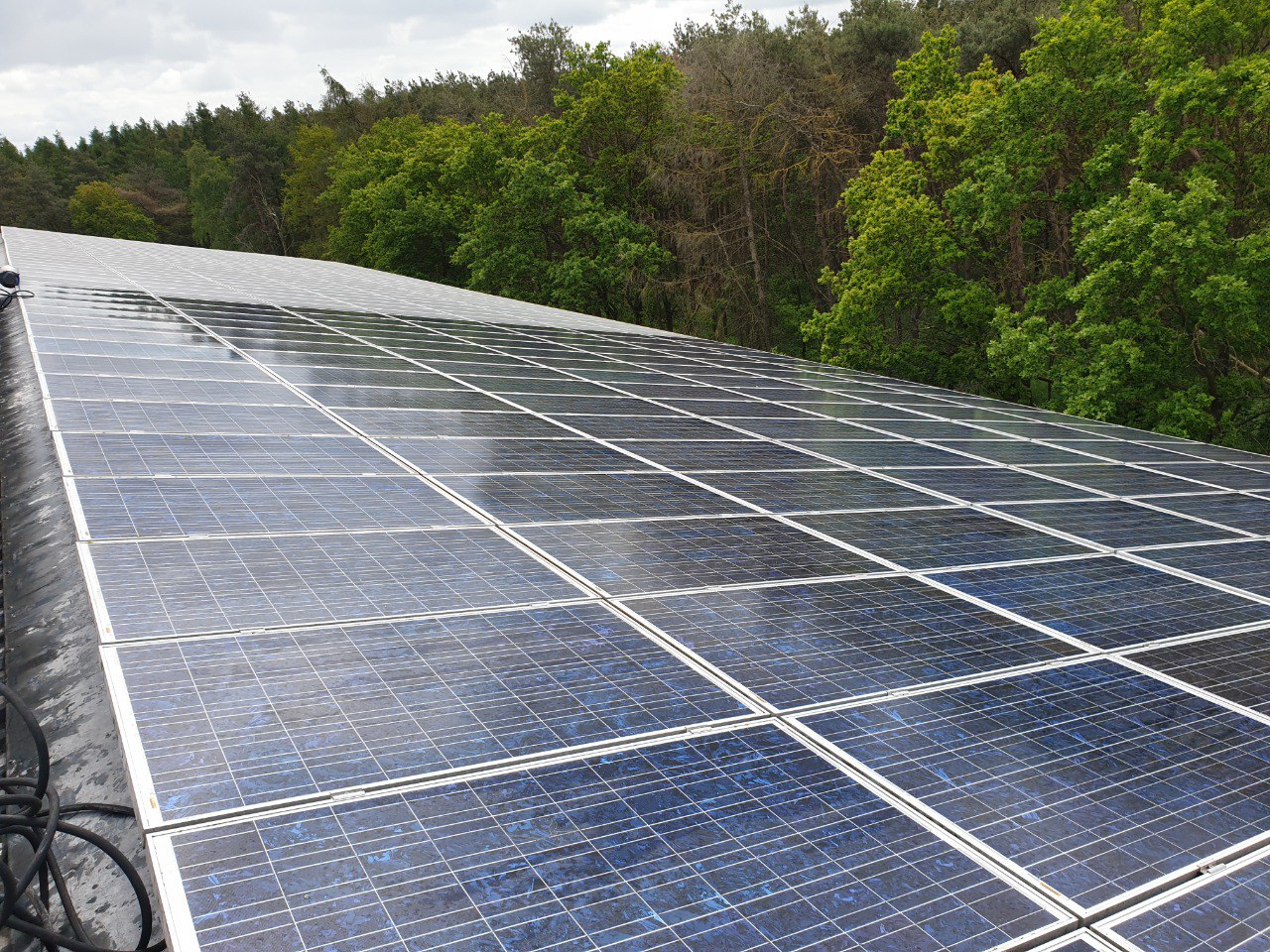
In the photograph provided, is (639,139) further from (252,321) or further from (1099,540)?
(1099,540)

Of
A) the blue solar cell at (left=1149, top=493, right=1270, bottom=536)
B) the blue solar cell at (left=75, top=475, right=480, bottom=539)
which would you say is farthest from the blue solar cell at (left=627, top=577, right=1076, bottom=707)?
the blue solar cell at (left=1149, top=493, right=1270, bottom=536)

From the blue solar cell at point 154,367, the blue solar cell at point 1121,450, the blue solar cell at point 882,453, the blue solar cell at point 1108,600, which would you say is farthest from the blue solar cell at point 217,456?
the blue solar cell at point 1121,450

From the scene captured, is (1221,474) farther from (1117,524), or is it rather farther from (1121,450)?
(1117,524)

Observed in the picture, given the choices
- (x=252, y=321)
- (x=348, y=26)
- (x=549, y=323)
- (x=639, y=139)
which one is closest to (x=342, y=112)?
(x=348, y=26)

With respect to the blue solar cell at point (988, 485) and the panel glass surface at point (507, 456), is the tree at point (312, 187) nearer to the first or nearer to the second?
the panel glass surface at point (507, 456)

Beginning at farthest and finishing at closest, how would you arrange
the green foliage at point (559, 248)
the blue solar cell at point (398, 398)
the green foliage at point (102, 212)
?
the green foliage at point (102, 212), the green foliage at point (559, 248), the blue solar cell at point (398, 398)

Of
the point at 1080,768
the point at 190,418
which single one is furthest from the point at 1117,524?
the point at 190,418
